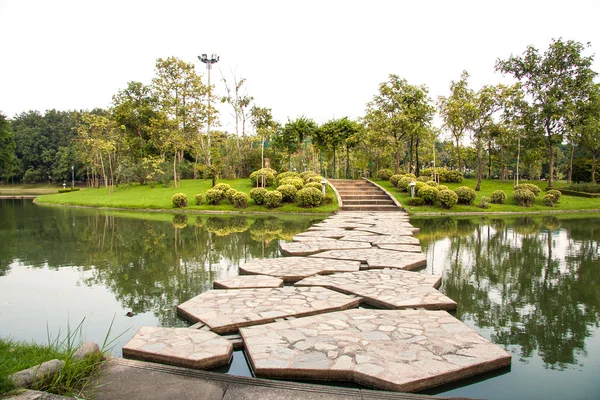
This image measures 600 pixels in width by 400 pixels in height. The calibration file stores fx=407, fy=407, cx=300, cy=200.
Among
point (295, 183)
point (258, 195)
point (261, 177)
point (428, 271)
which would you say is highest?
point (261, 177)

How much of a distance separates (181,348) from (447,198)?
14906 millimetres

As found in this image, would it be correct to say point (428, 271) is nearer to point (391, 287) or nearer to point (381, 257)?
point (381, 257)

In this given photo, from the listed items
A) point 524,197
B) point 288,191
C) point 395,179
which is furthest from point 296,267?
point 395,179

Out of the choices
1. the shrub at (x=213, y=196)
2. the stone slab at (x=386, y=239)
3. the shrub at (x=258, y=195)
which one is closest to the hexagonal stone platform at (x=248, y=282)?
the stone slab at (x=386, y=239)

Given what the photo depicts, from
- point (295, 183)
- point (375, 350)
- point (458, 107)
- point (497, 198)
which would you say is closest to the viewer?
point (375, 350)

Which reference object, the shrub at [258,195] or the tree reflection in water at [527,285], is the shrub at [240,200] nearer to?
the shrub at [258,195]

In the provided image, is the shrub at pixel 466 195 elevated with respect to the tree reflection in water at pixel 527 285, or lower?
elevated

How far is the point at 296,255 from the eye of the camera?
22.7 feet

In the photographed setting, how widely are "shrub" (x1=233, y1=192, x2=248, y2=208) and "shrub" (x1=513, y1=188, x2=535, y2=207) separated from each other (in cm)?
1177

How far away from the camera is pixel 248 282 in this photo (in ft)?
16.4

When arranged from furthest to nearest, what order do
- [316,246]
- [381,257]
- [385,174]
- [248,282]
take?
[385,174]
[316,246]
[381,257]
[248,282]

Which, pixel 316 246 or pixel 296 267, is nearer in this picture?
pixel 296 267

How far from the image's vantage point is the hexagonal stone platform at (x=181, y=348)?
2.92m

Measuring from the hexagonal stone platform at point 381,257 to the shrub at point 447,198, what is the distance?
33.2ft
